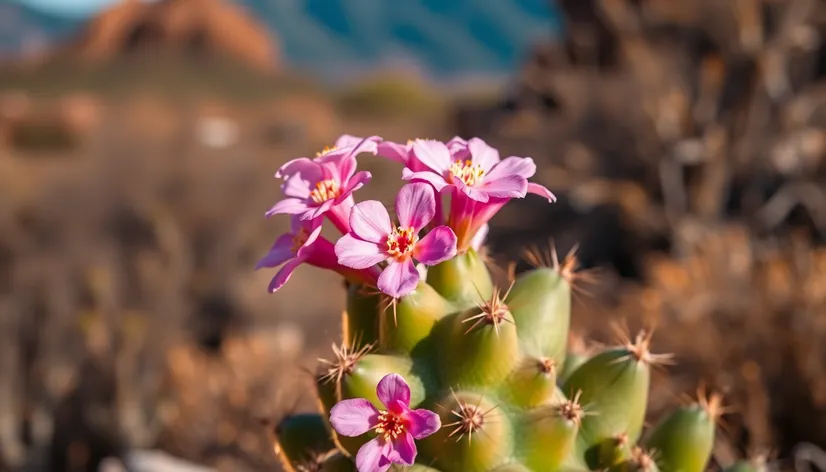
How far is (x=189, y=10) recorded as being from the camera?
57.5m

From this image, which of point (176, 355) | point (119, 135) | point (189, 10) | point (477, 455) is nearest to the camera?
point (477, 455)

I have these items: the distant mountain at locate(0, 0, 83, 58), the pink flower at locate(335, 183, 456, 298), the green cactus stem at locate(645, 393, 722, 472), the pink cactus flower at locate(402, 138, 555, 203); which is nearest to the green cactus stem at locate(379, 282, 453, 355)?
the pink flower at locate(335, 183, 456, 298)

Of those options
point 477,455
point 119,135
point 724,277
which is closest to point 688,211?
point 724,277

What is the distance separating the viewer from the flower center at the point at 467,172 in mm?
1776

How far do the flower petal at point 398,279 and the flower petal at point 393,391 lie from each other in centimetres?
15

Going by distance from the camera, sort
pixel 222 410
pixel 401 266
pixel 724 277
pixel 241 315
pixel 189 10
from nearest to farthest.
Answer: pixel 401 266
pixel 724 277
pixel 222 410
pixel 241 315
pixel 189 10

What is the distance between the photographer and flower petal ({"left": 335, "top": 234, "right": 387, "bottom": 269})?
5.40 feet

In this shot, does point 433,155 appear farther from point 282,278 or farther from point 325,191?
point 282,278

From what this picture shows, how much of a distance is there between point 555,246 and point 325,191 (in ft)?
22.2

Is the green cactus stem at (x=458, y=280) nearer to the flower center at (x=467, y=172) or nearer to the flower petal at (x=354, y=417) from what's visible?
the flower center at (x=467, y=172)

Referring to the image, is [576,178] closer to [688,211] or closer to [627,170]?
[627,170]

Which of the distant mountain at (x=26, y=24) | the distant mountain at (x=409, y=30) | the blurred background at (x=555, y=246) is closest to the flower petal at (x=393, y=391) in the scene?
the blurred background at (x=555, y=246)

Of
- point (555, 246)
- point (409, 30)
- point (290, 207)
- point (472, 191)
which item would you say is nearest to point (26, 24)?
point (409, 30)

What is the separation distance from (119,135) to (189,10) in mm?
50082
